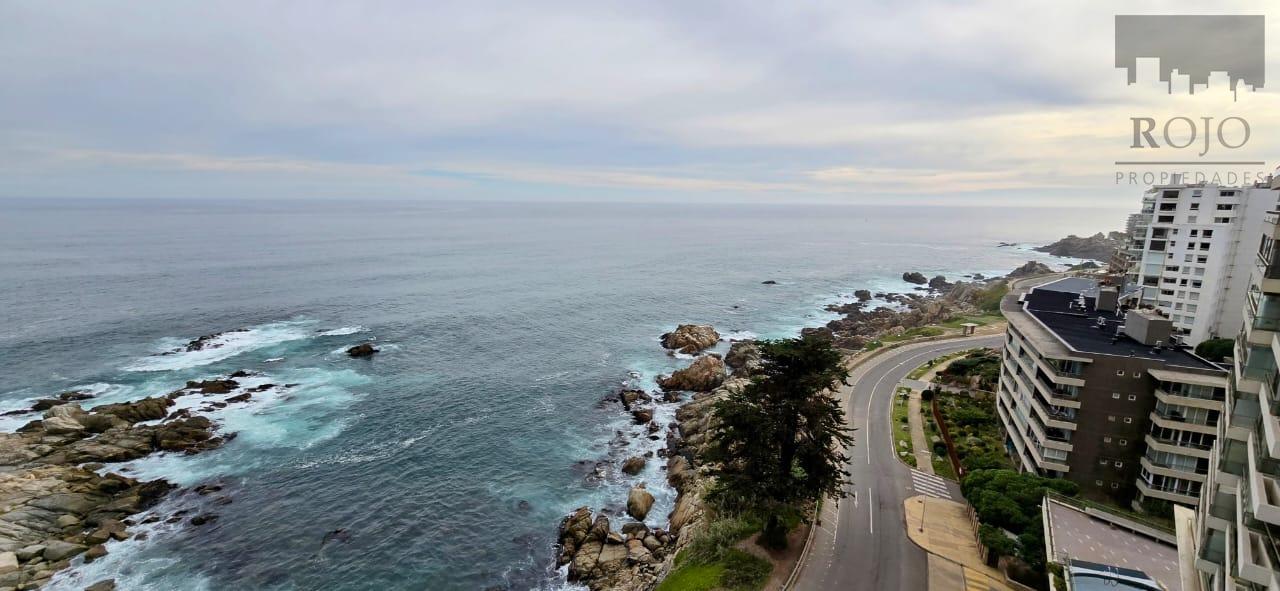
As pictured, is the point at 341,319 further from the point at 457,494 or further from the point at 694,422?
the point at 694,422

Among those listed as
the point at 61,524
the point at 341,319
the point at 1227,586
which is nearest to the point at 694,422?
the point at 1227,586

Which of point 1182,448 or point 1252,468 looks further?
point 1182,448

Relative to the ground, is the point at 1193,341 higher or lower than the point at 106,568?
higher

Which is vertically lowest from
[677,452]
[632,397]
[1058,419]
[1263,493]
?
[677,452]

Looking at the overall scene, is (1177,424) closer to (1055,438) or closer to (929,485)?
(1055,438)

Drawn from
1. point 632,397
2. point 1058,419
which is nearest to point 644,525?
point 632,397
